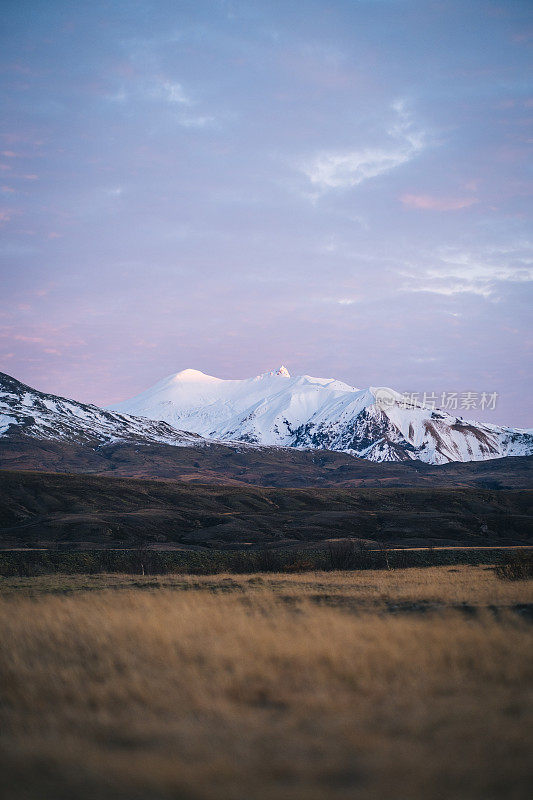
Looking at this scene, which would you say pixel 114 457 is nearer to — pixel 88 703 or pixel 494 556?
pixel 494 556

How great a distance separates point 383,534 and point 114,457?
137428mm

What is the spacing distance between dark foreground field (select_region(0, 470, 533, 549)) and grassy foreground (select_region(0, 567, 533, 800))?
1634 inches

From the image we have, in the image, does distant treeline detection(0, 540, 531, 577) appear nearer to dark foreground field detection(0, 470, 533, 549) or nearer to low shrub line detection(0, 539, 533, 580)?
low shrub line detection(0, 539, 533, 580)

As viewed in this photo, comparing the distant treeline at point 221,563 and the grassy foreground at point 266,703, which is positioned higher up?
the grassy foreground at point 266,703

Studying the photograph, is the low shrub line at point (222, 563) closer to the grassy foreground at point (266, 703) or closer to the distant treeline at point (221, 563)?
the distant treeline at point (221, 563)

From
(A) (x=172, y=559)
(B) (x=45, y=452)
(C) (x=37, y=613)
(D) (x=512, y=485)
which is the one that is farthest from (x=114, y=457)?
(C) (x=37, y=613)

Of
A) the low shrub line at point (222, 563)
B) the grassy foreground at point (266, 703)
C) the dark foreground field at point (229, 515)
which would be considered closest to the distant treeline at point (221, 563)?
the low shrub line at point (222, 563)

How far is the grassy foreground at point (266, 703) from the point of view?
5.18 meters

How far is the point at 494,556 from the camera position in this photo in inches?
1502

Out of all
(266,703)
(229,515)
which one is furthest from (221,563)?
(229,515)

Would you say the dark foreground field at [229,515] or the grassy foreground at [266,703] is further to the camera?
the dark foreground field at [229,515]

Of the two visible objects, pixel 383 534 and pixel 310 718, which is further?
pixel 383 534

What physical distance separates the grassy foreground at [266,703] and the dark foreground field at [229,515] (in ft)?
136

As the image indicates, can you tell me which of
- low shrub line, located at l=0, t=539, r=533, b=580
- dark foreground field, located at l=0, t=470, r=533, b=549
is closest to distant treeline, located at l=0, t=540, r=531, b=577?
low shrub line, located at l=0, t=539, r=533, b=580
